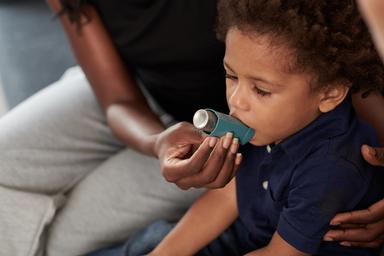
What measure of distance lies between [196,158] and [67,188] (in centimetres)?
45

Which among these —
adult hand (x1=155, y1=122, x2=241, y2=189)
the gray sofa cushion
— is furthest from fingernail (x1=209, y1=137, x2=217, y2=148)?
the gray sofa cushion

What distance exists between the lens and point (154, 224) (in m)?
1.08

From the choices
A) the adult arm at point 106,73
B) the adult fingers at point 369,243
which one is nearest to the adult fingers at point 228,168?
the adult fingers at point 369,243

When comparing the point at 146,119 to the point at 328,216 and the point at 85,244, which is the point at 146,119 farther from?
the point at 328,216

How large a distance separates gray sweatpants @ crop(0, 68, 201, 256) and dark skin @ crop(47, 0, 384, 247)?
0.07 m

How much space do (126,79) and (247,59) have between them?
0.52 metres

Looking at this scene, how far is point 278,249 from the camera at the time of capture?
0.85 m

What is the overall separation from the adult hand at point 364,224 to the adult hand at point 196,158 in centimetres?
18

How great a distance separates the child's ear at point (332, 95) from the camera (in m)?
0.80

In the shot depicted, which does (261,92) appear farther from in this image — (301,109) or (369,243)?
(369,243)

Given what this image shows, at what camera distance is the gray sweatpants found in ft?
3.53

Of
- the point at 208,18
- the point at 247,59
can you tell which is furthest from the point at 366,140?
the point at 208,18

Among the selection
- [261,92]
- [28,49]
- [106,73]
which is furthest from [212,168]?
[28,49]

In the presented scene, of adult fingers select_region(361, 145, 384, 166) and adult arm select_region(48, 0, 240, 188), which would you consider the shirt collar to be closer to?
adult fingers select_region(361, 145, 384, 166)
